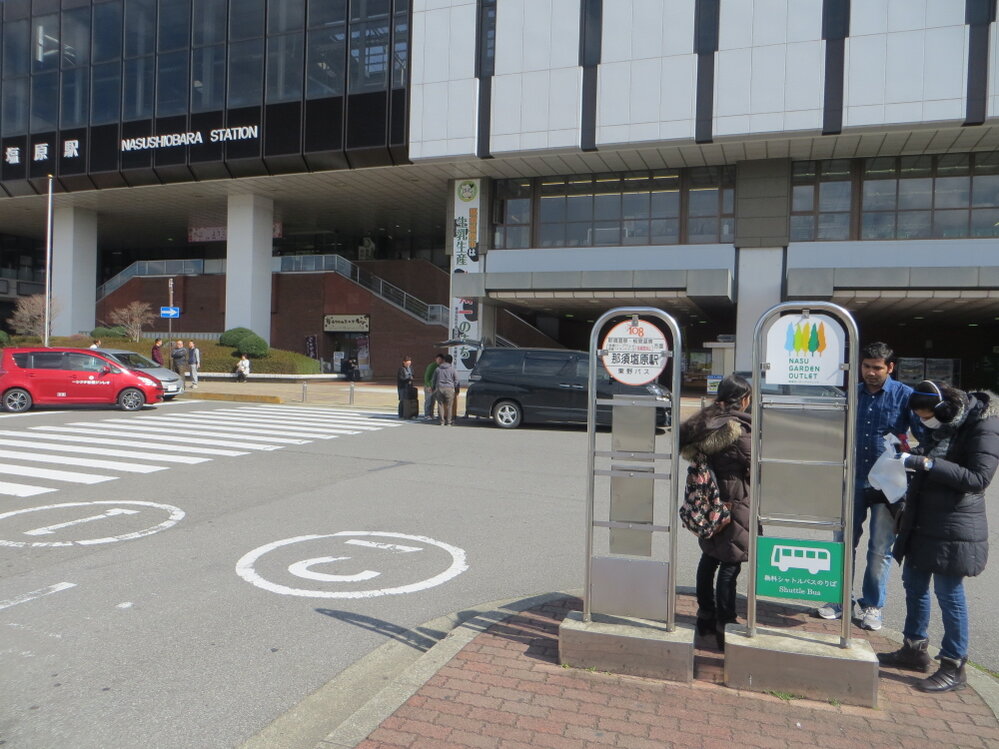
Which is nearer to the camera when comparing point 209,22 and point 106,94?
point 209,22

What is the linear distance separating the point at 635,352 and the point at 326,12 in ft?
99.7

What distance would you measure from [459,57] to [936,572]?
26989 mm

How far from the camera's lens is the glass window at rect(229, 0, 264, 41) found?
100.0ft

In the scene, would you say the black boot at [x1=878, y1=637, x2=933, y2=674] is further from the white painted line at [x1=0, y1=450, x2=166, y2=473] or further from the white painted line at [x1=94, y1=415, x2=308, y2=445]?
the white painted line at [x1=94, y1=415, x2=308, y2=445]

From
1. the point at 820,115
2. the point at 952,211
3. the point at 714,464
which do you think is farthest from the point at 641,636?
the point at 952,211

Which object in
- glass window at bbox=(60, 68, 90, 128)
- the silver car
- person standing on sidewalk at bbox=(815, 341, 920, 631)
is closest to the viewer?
person standing on sidewalk at bbox=(815, 341, 920, 631)

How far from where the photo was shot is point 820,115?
23.1m

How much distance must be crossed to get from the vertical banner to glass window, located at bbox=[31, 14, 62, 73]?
69.7ft

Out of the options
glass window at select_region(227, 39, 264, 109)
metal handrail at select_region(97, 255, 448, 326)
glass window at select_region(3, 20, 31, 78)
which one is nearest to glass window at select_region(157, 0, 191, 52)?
glass window at select_region(227, 39, 264, 109)

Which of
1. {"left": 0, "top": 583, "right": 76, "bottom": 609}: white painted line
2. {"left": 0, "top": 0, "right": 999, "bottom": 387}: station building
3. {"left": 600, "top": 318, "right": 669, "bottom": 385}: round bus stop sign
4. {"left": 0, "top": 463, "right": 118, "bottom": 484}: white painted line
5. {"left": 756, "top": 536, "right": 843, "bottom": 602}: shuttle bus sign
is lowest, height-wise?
{"left": 0, "top": 583, "right": 76, "bottom": 609}: white painted line

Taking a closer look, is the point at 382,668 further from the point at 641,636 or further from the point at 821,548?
the point at 821,548

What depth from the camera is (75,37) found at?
3403 centimetres

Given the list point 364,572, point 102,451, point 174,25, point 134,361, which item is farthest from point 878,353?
point 174,25

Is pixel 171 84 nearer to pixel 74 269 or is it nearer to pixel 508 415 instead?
pixel 74 269
